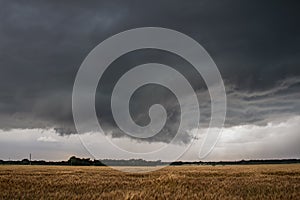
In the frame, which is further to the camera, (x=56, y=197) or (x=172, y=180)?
(x=172, y=180)

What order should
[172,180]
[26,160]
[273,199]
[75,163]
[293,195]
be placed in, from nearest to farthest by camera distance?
1. [273,199]
2. [293,195]
3. [172,180]
4. [75,163]
5. [26,160]

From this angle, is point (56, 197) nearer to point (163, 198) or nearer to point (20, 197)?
point (20, 197)

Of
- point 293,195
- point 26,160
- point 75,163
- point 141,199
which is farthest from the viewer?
point 26,160

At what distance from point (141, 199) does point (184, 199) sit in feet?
5.68

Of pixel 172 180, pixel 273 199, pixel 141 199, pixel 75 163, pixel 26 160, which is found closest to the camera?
pixel 141 199

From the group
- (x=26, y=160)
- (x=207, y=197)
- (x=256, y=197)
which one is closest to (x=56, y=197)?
(x=207, y=197)

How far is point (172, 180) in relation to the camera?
24.2m

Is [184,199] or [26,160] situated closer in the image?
[184,199]

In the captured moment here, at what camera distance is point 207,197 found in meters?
15.3

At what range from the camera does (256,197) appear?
15688 millimetres

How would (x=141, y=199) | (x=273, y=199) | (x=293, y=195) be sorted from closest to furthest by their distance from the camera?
(x=141, y=199)
(x=273, y=199)
(x=293, y=195)

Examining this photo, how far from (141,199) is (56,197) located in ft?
12.7

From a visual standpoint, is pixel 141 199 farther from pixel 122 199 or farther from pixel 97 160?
pixel 97 160

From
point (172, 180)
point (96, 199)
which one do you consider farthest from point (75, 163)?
point (96, 199)
